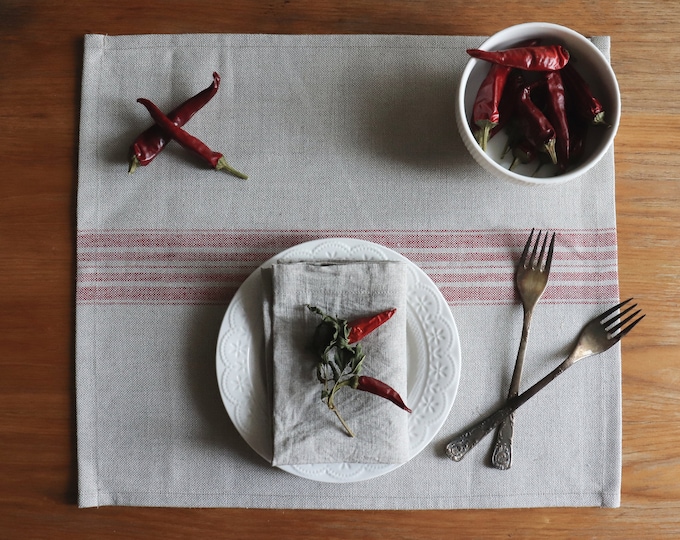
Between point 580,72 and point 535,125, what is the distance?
12 centimetres

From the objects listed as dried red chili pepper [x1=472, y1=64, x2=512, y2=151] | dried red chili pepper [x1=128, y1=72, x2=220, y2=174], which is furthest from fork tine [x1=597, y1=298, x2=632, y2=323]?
dried red chili pepper [x1=128, y1=72, x2=220, y2=174]

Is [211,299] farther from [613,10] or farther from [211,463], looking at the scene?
[613,10]

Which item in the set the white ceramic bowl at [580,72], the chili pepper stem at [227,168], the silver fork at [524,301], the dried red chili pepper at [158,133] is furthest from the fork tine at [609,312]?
the dried red chili pepper at [158,133]

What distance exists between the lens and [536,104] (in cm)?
90

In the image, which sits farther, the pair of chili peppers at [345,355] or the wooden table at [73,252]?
the wooden table at [73,252]

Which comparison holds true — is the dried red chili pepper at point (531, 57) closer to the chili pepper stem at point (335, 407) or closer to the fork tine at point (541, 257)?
the fork tine at point (541, 257)

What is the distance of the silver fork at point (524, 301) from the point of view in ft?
3.05

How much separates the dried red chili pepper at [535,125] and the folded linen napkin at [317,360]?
0.90 feet

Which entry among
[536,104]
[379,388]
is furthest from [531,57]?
[379,388]

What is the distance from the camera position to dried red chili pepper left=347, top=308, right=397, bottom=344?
2.78 feet

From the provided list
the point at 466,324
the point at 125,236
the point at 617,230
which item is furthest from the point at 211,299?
the point at 617,230

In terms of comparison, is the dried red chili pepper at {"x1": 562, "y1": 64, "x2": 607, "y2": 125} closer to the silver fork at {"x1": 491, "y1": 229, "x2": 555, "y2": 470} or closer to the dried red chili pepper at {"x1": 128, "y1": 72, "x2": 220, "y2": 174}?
the silver fork at {"x1": 491, "y1": 229, "x2": 555, "y2": 470}

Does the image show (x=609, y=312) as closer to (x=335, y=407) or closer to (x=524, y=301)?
(x=524, y=301)

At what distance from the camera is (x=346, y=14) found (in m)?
0.99
